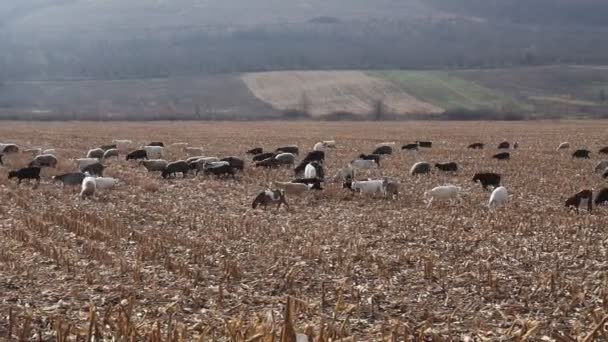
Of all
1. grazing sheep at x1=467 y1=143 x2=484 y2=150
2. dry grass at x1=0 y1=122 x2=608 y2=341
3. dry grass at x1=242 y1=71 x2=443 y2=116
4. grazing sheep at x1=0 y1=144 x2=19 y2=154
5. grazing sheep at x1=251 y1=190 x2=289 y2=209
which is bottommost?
dry grass at x1=0 y1=122 x2=608 y2=341

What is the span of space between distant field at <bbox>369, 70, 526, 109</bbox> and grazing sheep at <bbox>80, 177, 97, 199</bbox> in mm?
76575

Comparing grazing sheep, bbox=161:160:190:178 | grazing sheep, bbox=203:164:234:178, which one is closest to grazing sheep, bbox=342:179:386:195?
grazing sheep, bbox=203:164:234:178

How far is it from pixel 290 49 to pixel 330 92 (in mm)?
38919

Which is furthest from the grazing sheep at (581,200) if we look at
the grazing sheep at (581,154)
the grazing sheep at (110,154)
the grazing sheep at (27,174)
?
the grazing sheep at (110,154)

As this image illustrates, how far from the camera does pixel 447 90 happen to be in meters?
102

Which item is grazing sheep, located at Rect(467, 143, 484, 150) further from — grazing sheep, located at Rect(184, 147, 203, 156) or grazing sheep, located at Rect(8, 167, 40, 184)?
grazing sheep, located at Rect(8, 167, 40, 184)

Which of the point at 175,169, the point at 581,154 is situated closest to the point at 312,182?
the point at 175,169

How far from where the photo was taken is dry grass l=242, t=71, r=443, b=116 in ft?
300

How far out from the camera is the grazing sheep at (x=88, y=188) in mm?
19469

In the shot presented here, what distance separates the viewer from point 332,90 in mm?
101875

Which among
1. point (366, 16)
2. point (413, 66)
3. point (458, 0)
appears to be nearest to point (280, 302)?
point (413, 66)

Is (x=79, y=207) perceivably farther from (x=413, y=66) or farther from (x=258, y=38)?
(x=258, y=38)

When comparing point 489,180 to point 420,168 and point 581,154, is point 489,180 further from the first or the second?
point 581,154

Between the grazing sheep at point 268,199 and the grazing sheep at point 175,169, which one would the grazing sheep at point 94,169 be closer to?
the grazing sheep at point 175,169
